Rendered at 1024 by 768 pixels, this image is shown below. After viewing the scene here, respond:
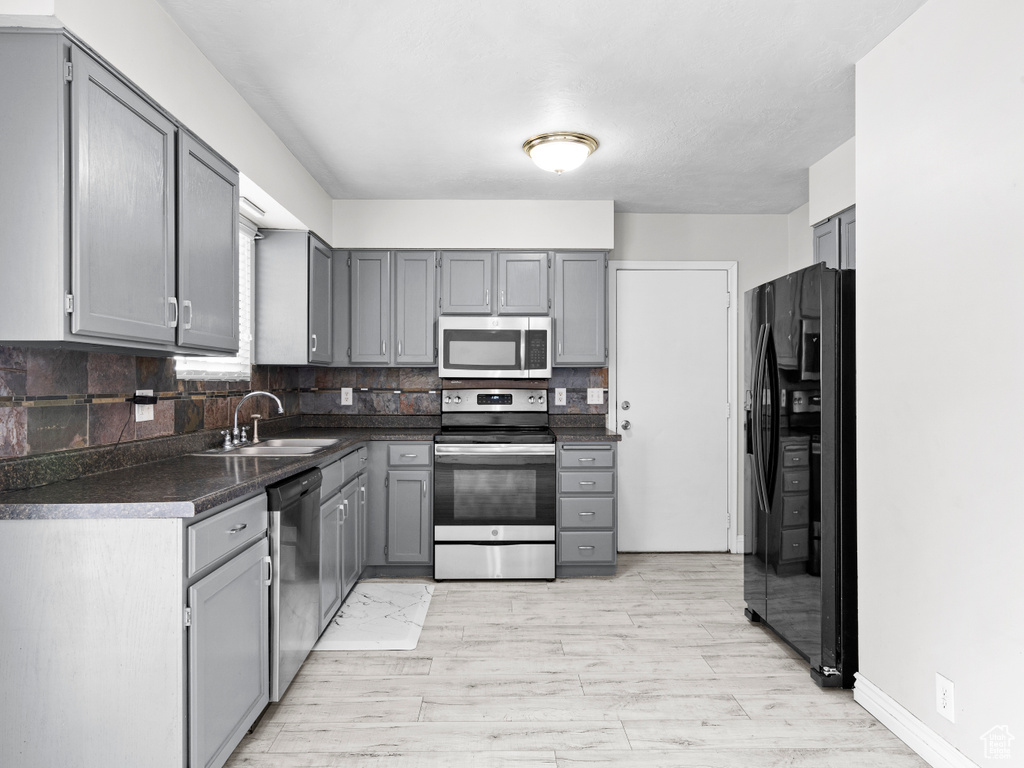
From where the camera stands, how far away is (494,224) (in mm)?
4137

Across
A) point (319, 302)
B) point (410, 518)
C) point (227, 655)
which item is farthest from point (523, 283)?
point (227, 655)

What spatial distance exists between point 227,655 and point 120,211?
1.35 metres

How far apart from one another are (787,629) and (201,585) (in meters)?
2.41

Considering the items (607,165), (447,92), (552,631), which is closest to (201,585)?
(552,631)

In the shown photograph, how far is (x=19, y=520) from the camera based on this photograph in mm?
1551

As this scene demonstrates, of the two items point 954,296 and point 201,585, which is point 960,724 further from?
point 201,585

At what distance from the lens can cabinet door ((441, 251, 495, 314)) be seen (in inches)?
→ 163

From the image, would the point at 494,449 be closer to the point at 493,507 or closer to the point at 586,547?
the point at 493,507

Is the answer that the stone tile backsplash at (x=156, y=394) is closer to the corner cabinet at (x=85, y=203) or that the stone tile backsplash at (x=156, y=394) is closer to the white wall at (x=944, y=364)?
the corner cabinet at (x=85, y=203)

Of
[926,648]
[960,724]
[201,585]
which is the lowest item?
[960,724]

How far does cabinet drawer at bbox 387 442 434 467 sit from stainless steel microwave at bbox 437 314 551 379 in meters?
0.53

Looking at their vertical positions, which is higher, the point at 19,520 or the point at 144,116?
the point at 144,116

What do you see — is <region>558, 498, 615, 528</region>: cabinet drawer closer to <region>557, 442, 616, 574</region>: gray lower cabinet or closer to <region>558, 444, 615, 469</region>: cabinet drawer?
<region>557, 442, 616, 574</region>: gray lower cabinet

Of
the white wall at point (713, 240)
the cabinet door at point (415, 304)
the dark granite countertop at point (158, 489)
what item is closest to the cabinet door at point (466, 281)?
the cabinet door at point (415, 304)
